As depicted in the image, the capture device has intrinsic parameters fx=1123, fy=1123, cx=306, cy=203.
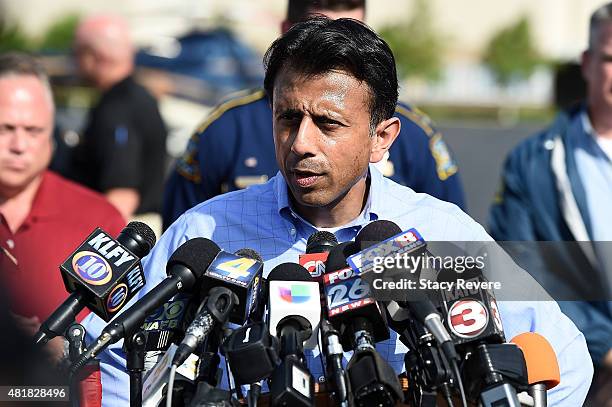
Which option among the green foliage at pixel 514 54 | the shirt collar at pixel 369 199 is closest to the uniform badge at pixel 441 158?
the shirt collar at pixel 369 199

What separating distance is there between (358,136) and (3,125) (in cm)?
225

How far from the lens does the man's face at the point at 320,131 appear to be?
2.83 m

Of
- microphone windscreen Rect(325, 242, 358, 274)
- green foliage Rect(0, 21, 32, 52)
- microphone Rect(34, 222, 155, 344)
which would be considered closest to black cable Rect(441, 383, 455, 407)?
microphone windscreen Rect(325, 242, 358, 274)

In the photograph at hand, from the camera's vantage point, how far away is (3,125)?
184 inches

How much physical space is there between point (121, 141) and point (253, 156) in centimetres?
238

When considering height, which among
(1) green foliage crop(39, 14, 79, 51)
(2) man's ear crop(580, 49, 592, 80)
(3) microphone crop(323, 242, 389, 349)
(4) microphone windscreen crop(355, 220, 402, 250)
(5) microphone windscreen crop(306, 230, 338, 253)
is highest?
(1) green foliage crop(39, 14, 79, 51)

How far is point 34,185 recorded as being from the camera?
187 inches

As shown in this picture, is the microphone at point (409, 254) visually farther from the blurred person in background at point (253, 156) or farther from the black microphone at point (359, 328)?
the blurred person in background at point (253, 156)

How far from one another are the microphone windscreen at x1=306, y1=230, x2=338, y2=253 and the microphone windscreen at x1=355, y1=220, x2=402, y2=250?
0.76 ft

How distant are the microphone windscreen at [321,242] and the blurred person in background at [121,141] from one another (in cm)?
398

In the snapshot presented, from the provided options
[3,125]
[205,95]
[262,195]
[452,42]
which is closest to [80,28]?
[3,125]

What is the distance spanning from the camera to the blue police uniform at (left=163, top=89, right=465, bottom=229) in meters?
4.49

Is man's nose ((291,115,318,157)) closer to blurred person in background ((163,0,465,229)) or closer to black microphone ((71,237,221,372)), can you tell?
black microphone ((71,237,221,372))

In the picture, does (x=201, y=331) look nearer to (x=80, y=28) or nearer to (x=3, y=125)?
(x=3, y=125)
